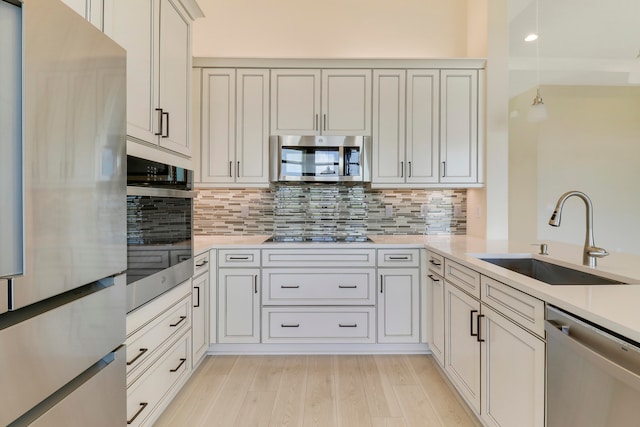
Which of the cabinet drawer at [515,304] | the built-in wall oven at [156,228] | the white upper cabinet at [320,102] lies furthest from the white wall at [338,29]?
the cabinet drawer at [515,304]

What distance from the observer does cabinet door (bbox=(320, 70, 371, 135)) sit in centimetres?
292

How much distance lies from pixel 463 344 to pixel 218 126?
8.30 ft

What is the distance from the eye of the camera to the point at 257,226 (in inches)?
127

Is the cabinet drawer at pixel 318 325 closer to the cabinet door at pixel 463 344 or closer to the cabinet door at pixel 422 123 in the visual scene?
the cabinet door at pixel 463 344

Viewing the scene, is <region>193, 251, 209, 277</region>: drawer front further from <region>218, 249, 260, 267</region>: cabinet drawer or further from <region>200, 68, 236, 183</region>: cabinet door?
<region>200, 68, 236, 183</region>: cabinet door

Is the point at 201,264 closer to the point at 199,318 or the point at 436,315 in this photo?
the point at 199,318

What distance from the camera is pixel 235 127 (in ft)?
9.54

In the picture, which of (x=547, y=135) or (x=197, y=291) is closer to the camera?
(x=197, y=291)

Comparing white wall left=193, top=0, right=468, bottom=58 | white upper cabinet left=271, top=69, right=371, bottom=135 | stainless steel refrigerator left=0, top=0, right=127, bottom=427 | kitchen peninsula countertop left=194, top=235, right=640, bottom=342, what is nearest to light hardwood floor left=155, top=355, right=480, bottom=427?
kitchen peninsula countertop left=194, top=235, right=640, bottom=342

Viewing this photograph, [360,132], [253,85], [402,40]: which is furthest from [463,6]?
[253,85]

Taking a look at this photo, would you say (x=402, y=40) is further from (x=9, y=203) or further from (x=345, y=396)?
(x=9, y=203)

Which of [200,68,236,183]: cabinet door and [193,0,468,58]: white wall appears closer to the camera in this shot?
[200,68,236,183]: cabinet door

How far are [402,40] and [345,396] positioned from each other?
321 cm

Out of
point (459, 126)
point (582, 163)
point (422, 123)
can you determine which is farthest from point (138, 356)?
point (582, 163)
